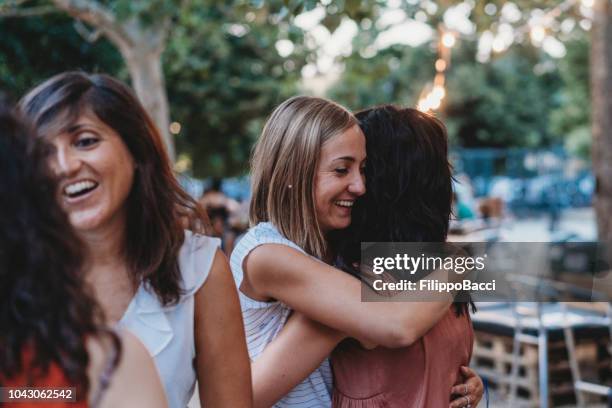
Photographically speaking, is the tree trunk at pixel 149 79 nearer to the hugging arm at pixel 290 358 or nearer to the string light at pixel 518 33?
the string light at pixel 518 33

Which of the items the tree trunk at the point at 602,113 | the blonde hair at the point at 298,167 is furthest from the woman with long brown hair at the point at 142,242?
the tree trunk at the point at 602,113

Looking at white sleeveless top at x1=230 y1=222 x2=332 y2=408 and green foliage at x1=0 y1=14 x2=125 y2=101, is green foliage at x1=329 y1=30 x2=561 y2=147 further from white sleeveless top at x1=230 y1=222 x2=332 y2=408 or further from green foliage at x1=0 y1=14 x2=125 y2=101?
white sleeveless top at x1=230 y1=222 x2=332 y2=408

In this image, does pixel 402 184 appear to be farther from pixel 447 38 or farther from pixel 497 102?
pixel 497 102

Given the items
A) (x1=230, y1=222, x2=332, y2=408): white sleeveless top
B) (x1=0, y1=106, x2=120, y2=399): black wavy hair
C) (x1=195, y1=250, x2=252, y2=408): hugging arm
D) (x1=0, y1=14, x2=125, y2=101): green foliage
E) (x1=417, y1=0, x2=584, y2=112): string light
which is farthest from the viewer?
(x1=417, y1=0, x2=584, y2=112): string light

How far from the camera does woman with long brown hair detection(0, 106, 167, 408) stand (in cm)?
93

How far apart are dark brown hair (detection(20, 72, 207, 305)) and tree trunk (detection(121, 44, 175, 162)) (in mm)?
5442

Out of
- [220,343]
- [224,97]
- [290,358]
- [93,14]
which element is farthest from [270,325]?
[224,97]

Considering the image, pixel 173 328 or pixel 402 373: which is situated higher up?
pixel 173 328

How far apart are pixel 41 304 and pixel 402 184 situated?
1058 millimetres

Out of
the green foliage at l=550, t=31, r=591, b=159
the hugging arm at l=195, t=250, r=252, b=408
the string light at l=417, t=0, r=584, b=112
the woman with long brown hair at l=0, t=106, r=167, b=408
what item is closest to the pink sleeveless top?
the hugging arm at l=195, t=250, r=252, b=408

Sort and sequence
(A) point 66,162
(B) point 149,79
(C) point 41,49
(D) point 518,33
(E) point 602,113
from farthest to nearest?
(D) point 518,33, (B) point 149,79, (E) point 602,113, (C) point 41,49, (A) point 66,162

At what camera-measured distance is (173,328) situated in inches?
58.6

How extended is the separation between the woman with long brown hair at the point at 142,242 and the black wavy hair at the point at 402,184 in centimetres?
40

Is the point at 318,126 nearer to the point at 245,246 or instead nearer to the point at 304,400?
the point at 245,246
